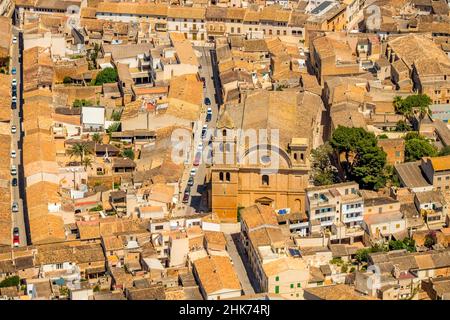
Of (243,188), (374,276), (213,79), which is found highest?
(213,79)

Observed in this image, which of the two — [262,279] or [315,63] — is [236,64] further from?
[262,279]

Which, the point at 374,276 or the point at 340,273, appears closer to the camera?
the point at 374,276

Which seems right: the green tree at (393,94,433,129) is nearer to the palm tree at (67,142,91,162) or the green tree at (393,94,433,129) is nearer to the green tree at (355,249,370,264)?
the green tree at (355,249,370,264)

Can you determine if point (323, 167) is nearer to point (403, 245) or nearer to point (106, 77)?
point (403, 245)

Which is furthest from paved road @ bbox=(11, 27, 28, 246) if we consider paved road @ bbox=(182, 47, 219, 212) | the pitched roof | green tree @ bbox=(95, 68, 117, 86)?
the pitched roof

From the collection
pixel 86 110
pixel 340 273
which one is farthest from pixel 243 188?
pixel 86 110

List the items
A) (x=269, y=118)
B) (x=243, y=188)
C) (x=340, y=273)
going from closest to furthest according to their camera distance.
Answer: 1. (x=340, y=273)
2. (x=243, y=188)
3. (x=269, y=118)

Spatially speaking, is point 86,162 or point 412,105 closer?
point 86,162

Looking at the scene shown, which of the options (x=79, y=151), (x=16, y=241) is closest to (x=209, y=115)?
(x=79, y=151)
